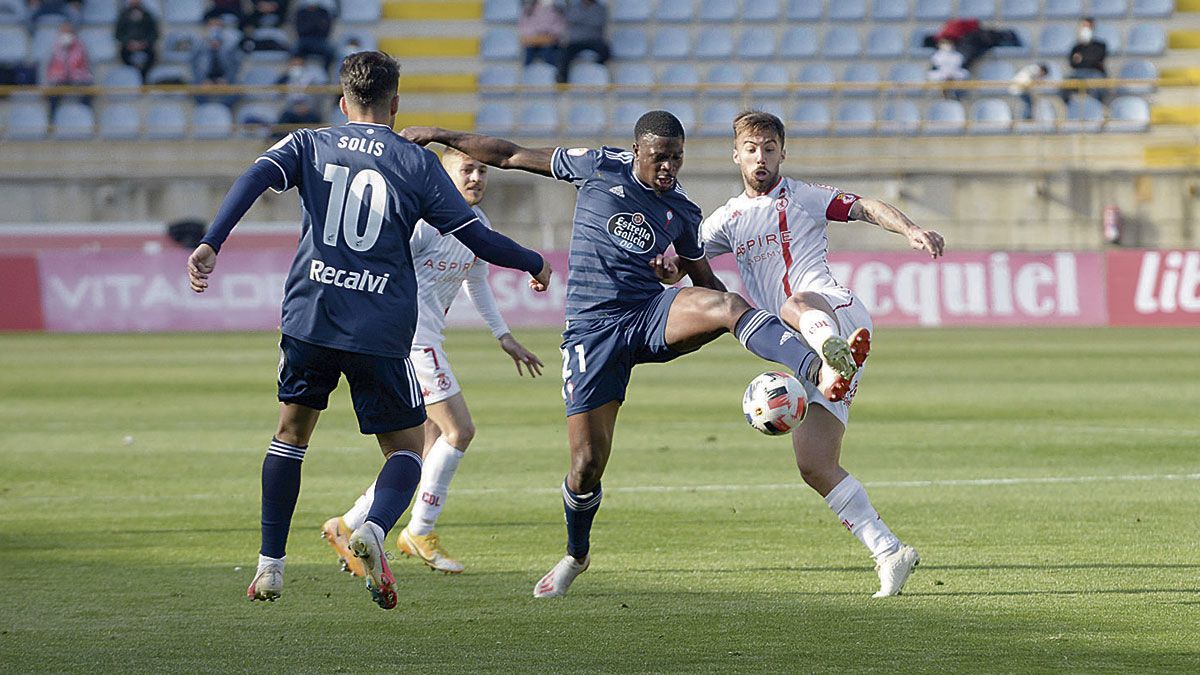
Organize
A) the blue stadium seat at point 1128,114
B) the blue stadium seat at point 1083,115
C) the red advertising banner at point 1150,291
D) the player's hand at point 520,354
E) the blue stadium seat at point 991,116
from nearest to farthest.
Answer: the player's hand at point 520,354, the red advertising banner at point 1150,291, the blue stadium seat at point 1083,115, the blue stadium seat at point 991,116, the blue stadium seat at point 1128,114

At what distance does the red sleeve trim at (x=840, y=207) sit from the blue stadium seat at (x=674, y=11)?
25.0 metres

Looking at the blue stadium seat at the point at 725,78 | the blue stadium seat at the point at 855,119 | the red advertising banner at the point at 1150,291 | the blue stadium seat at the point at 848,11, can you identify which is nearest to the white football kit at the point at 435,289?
the red advertising banner at the point at 1150,291

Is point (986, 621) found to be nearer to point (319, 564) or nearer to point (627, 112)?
point (319, 564)

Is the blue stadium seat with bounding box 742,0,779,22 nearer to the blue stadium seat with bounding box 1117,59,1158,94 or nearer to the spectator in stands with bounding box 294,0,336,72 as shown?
the blue stadium seat with bounding box 1117,59,1158,94

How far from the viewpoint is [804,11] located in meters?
31.9

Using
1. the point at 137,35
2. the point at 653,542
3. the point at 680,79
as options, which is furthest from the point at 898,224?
the point at 137,35

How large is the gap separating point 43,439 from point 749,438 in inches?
219

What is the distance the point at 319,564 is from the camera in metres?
7.75

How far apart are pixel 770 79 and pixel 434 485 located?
920 inches

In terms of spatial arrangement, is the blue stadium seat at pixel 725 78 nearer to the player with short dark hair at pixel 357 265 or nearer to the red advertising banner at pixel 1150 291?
the red advertising banner at pixel 1150 291

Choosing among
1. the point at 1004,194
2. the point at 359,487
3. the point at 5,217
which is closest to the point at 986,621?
the point at 359,487

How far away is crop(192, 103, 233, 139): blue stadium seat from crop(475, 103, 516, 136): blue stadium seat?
4344 millimetres

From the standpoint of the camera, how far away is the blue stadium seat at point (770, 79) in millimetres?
29938

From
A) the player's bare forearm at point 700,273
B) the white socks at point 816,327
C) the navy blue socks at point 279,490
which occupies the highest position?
the player's bare forearm at point 700,273
